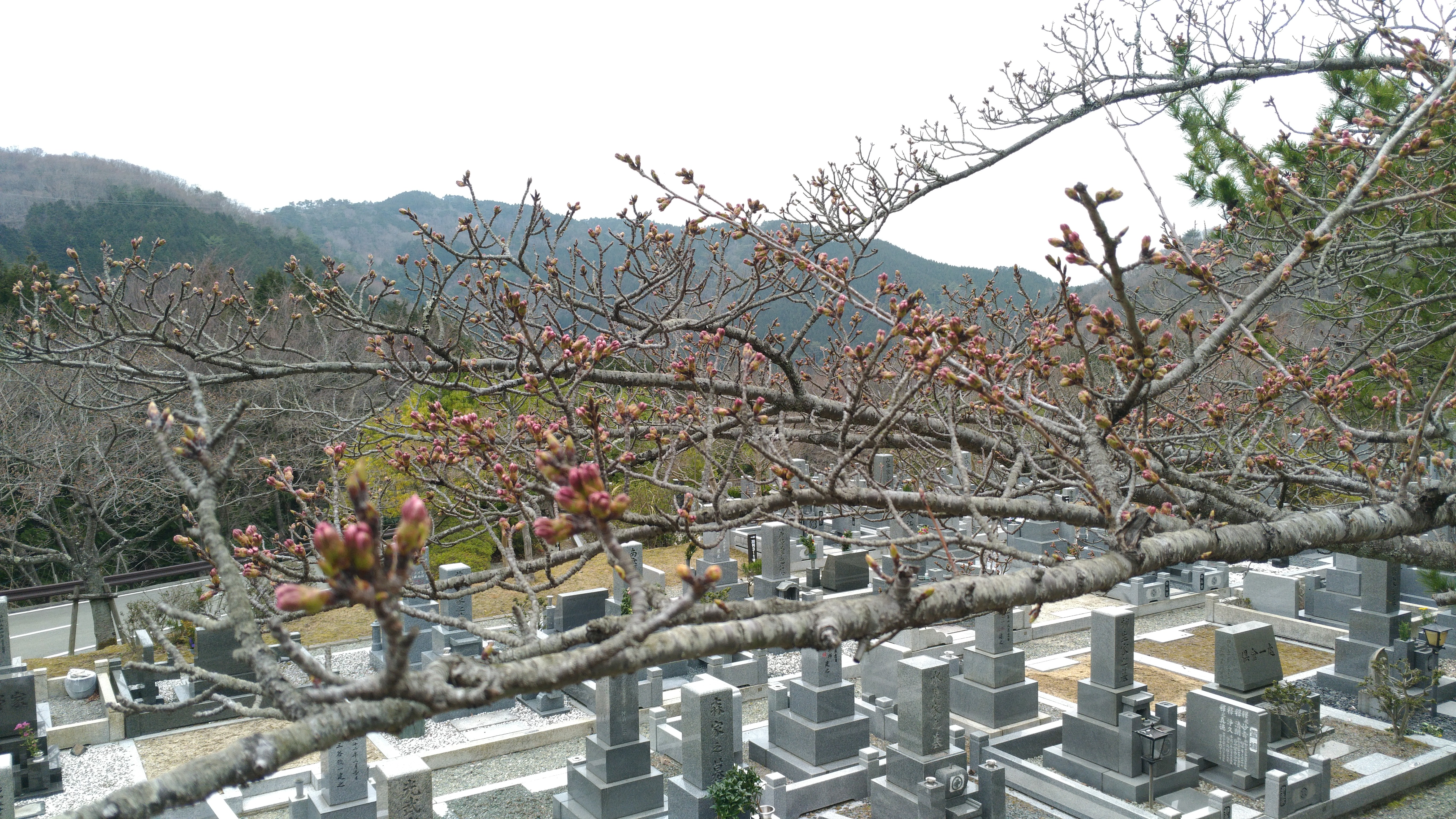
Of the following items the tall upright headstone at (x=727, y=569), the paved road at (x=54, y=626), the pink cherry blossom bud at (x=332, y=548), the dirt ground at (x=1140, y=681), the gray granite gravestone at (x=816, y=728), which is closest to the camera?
the pink cherry blossom bud at (x=332, y=548)

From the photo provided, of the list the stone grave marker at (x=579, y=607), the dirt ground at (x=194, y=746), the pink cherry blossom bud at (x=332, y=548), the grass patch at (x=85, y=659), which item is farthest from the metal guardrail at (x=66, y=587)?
the pink cherry blossom bud at (x=332, y=548)

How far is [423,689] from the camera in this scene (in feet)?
4.95

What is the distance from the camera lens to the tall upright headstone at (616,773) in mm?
8852

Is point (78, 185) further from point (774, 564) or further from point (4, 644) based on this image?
point (774, 564)

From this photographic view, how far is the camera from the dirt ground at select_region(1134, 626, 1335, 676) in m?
13.5

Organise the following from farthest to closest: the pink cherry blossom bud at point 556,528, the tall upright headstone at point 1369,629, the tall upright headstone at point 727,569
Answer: the tall upright headstone at point 727,569
the tall upright headstone at point 1369,629
the pink cherry blossom bud at point 556,528

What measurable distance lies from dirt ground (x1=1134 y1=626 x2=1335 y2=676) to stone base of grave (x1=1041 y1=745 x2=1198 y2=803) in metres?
4.40

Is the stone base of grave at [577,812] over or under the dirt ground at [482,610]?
over

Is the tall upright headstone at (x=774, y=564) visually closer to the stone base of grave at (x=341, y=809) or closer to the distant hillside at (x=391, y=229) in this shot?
the stone base of grave at (x=341, y=809)

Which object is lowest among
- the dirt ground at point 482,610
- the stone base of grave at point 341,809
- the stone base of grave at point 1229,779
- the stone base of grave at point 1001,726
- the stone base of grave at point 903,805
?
the dirt ground at point 482,610

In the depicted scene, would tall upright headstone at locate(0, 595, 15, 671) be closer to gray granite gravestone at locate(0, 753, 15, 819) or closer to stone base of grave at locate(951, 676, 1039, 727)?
gray granite gravestone at locate(0, 753, 15, 819)

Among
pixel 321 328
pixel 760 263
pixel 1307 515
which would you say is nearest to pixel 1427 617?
pixel 1307 515

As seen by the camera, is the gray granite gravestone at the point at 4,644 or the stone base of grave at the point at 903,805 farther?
the gray granite gravestone at the point at 4,644

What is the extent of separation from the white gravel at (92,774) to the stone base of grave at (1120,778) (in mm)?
10899
